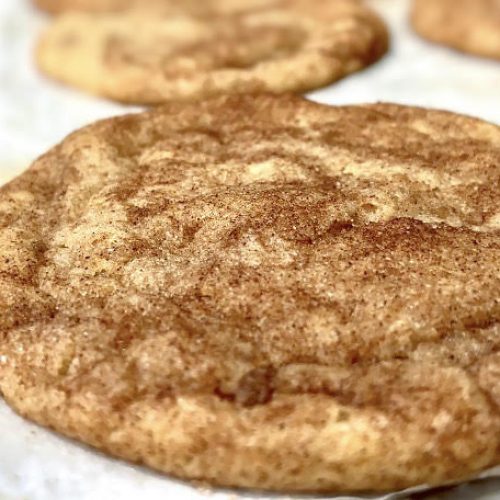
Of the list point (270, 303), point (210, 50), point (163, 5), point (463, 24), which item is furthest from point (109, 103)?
point (270, 303)

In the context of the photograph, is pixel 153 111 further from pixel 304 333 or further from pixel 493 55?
pixel 493 55

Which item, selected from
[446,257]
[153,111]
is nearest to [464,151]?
[446,257]

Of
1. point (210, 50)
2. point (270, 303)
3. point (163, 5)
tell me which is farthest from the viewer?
point (163, 5)

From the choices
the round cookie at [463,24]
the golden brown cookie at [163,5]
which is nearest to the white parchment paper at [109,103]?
the round cookie at [463,24]

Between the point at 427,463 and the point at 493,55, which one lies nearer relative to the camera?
the point at 427,463

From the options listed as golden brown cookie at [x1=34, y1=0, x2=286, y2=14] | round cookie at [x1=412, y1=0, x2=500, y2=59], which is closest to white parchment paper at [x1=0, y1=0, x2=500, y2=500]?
round cookie at [x1=412, y1=0, x2=500, y2=59]

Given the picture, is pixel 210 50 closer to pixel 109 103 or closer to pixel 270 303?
pixel 109 103

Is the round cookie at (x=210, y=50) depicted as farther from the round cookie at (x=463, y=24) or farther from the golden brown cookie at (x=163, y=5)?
the round cookie at (x=463, y=24)
